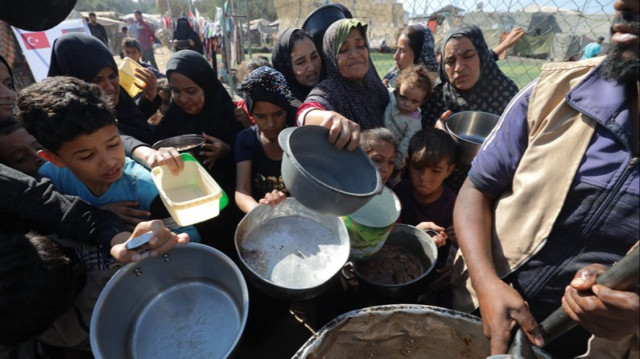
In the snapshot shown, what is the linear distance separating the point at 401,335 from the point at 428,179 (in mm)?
1084

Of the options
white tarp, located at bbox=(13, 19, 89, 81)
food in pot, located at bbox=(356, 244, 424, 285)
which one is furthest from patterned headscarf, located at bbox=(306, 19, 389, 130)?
white tarp, located at bbox=(13, 19, 89, 81)

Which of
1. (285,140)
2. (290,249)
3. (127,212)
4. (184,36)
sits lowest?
(184,36)

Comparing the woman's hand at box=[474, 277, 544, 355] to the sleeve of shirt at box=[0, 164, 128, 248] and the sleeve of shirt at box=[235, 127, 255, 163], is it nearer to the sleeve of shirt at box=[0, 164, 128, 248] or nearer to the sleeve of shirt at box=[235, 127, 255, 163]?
the sleeve of shirt at box=[0, 164, 128, 248]

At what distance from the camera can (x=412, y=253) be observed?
1991 millimetres

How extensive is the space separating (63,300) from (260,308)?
1049 mm

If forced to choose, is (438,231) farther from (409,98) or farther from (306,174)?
(306,174)

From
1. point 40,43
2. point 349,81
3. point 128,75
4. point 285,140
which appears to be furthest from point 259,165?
point 40,43

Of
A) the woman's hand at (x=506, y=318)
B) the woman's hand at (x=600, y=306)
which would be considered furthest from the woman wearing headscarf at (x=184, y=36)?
the woman's hand at (x=600, y=306)

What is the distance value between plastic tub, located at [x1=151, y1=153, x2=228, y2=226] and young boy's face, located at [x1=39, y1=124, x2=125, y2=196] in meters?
0.18

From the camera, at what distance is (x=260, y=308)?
208 cm

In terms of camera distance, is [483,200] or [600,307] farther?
[483,200]

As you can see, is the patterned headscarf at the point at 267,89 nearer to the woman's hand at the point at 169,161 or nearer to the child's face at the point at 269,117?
the child's face at the point at 269,117

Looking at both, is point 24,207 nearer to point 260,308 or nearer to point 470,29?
point 260,308

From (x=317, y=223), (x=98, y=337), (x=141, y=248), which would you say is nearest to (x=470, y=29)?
(x=317, y=223)
